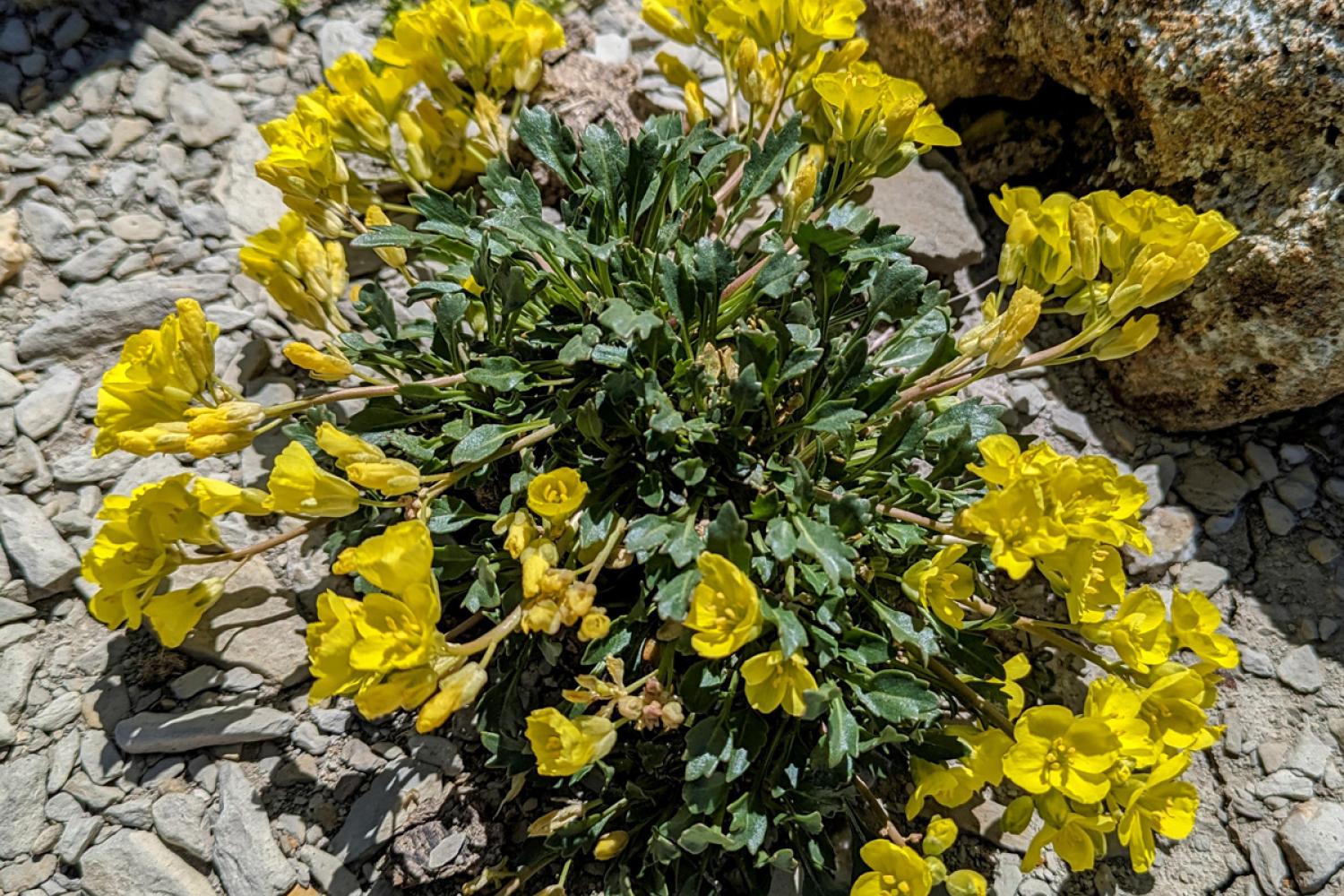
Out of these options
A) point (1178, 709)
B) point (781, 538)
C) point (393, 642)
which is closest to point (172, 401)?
point (393, 642)

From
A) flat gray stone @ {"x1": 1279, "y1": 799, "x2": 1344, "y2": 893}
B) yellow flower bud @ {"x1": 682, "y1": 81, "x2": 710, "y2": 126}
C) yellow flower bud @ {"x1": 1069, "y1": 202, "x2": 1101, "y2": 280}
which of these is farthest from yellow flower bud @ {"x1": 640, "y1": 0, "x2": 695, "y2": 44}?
flat gray stone @ {"x1": 1279, "y1": 799, "x2": 1344, "y2": 893}

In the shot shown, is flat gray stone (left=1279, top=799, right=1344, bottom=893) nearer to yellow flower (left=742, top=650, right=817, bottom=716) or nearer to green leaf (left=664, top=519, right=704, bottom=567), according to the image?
yellow flower (left=742, top=650, right=817, bottom=716)

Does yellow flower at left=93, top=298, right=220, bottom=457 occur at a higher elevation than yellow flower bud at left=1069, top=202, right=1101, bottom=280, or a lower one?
lower

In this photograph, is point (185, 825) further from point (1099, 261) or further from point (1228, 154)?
point (1228, 154)

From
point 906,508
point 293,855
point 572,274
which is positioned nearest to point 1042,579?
point 906,508

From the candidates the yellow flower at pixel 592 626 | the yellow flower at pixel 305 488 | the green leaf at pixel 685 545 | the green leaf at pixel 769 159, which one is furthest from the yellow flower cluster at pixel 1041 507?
the yellow flower at pixel 305 488

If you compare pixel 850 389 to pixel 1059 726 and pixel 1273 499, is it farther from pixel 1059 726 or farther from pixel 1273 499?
pixel 1273 499

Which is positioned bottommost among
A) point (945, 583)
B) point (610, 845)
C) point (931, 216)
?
point (610, 845)
